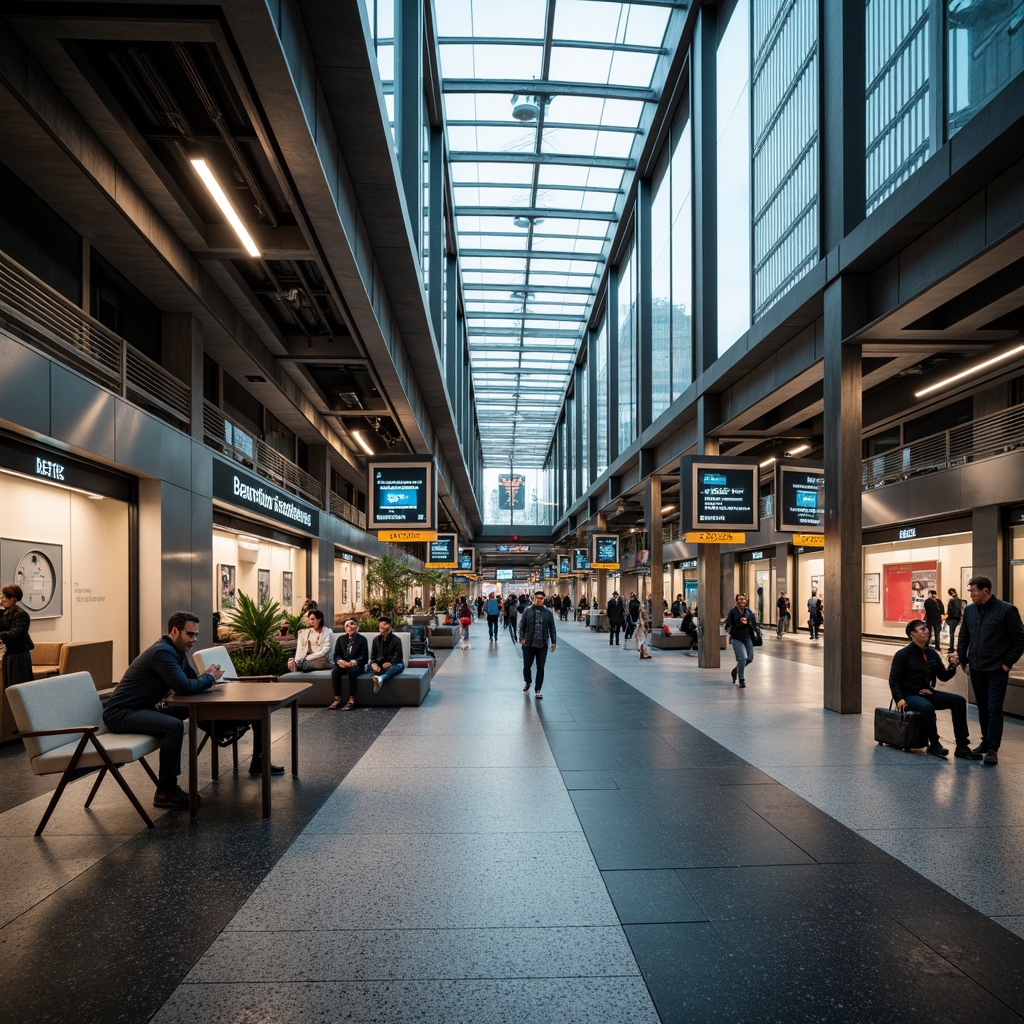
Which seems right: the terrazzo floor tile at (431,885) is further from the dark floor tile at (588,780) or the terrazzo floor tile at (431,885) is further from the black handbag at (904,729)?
the black handbag at (904,729)

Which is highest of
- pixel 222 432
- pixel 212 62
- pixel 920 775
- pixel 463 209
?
pixel 463 209

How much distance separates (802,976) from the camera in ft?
11.3

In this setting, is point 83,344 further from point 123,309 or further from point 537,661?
point 537,661

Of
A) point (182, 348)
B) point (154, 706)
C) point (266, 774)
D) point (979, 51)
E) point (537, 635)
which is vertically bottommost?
point (266, 774)

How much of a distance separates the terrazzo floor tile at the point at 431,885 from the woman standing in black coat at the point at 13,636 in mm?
4778

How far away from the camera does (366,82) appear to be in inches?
342

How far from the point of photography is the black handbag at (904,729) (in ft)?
26.7

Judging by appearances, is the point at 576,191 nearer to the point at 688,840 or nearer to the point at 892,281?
the point at 892,281

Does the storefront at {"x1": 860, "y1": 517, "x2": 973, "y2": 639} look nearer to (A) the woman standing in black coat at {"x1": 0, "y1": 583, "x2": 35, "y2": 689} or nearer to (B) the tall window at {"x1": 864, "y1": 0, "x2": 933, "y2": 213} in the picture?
(B) the tall window at {"x1": 864, "y1": 0, "x2": 933, "y2": 213}

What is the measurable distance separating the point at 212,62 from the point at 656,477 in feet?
65.1

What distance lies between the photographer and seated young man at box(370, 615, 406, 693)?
38.6 feet

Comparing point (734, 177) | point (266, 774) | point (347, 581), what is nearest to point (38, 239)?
point (266, 774)

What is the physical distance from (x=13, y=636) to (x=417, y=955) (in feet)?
21.7

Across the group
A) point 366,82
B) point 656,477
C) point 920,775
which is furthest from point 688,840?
point 656,477
